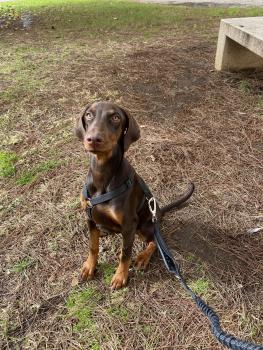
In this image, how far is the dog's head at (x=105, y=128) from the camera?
1.98m

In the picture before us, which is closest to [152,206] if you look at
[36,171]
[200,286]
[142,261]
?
[142,261]

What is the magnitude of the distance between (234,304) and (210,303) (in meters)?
0.15

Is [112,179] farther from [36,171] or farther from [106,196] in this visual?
[36,171]

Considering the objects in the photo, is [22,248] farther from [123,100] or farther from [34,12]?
[34,12]

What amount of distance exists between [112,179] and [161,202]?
108 centimetres

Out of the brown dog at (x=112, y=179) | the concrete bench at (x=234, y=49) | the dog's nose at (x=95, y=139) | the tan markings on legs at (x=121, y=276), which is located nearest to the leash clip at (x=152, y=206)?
the brown dog at (x=112, y=179)

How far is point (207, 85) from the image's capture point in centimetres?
538

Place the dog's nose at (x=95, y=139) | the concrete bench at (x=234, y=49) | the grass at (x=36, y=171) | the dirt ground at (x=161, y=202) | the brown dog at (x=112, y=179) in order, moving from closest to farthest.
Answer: the dog's nose at (x=95, y=139) → the brown dog at (x=112, y=179) → the dirt ground at (x=161, y=202) → the grass at (x=36, y=171) → the concrete bench at (x=234, y=49)

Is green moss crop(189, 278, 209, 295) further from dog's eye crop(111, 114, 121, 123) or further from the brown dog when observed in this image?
dog's eye crop(111, 114, 121, 123)

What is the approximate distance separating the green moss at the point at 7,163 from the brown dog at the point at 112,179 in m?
1.56

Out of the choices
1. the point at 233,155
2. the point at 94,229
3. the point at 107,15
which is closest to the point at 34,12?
the point at 107,15

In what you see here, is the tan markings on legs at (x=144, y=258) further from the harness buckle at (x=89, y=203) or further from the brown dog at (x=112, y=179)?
the harness buckle at (x=89, y=203)

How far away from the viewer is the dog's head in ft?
6.48

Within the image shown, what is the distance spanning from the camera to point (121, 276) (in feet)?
8.34
